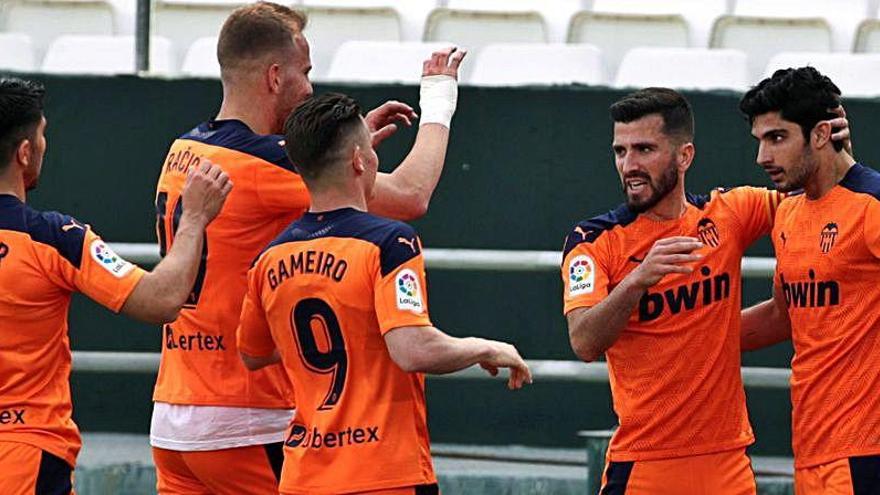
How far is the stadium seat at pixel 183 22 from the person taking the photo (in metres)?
8.74

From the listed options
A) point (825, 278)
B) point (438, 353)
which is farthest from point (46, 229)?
point (825, 278)

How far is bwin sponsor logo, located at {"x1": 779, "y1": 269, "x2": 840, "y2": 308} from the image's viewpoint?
5.36 m

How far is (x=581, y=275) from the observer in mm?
5496

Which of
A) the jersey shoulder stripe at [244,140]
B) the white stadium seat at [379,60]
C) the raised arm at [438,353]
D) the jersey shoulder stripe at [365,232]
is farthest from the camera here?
the white stadium seat at [379,60]

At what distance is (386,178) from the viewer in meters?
5.63

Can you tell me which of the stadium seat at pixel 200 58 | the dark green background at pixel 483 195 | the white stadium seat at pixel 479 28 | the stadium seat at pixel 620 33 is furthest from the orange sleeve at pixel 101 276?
the stadium seat at pixel 620 33

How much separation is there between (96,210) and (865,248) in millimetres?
3984

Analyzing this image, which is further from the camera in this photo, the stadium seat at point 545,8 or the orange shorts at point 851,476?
the stadium seat at point 545,8

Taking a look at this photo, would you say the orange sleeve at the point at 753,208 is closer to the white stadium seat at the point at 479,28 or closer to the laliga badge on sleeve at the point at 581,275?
the laliga badge on sleeve at the point at 581,275

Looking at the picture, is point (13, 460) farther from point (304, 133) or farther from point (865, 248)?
point (865, 248)

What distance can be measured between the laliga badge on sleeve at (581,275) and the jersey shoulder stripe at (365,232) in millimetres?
758

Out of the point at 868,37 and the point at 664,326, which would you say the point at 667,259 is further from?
the point at 868,37

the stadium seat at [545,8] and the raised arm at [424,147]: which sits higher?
the stadium seat at [545,8]

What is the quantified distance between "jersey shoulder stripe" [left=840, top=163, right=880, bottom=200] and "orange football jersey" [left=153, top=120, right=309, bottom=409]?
1.74m
